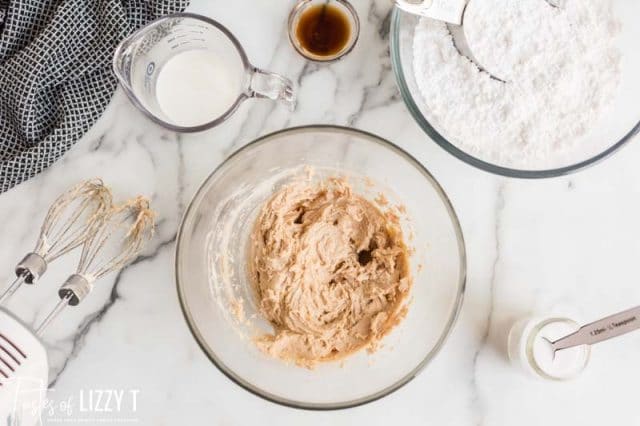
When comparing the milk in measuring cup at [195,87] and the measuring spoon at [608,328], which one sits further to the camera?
the milk in measuring cup at [195,87]

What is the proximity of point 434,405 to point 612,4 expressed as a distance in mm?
886

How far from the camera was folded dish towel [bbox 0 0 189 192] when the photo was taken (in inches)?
52.6

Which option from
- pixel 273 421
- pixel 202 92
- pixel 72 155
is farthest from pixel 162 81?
pixel 273 421

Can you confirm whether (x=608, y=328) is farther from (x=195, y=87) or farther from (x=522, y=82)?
(x=195, y=87)

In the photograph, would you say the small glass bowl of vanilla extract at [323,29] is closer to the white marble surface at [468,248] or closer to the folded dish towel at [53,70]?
the white marble surface at [468,248]

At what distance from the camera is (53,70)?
134 cm

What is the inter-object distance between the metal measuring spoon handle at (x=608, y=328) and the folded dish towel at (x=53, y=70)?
1.00 metres

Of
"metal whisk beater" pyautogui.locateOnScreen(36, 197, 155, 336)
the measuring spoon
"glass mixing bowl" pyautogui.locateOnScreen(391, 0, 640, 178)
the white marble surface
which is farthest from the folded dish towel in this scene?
the measuring spoon

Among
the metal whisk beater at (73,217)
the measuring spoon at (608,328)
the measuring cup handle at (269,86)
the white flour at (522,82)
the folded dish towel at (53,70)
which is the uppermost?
the white flour at (522,82)

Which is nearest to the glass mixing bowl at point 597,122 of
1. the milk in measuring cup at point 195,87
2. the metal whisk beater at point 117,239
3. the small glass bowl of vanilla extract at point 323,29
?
the small glass bowl of vanilla extract at point 323,29

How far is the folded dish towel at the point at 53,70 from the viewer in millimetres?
1336

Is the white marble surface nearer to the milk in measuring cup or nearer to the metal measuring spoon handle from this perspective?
the milk in measuring cup

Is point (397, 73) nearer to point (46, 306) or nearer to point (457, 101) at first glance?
point (457, 101)

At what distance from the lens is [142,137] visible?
55.8 inches
